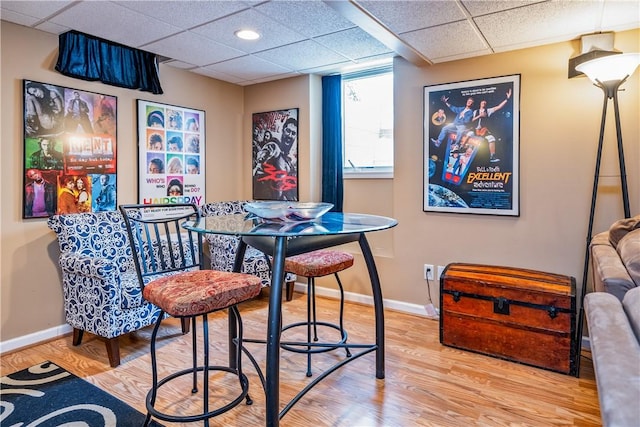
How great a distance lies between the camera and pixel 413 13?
225 cm

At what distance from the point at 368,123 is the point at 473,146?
3.75 feet

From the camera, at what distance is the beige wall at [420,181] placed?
105 inches

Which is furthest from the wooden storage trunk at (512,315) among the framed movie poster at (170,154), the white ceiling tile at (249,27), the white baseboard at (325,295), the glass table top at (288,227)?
the framed movie poster at (170,154)

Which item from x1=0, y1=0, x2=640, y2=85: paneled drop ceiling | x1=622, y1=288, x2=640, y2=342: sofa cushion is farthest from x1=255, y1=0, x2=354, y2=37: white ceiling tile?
x1=622, y1=288, x2=640, y2=342: sofa cushion

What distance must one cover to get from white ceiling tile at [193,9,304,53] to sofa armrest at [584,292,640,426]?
2327 mm

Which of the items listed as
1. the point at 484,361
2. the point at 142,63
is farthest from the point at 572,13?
the point at 142,63

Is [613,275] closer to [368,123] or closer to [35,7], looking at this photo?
[368,123]

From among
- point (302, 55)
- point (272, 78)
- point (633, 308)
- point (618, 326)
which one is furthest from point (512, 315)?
point (272, 78)

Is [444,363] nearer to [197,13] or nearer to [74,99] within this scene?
[197,13]

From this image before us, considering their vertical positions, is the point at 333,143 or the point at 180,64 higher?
the point at 180,64

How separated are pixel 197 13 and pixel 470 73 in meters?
2.01

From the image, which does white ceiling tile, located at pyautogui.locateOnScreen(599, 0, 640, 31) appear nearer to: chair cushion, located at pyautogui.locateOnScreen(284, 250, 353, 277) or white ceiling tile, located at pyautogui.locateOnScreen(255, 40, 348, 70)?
white ceiling tile, located at pyautogui.locateOnScreen(255, 40, 348, 70)

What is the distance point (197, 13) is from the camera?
8.05ft

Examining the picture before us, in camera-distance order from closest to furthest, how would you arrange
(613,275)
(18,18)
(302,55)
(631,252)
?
(613,275) < (631,252) < (18,18) < (302,55)
